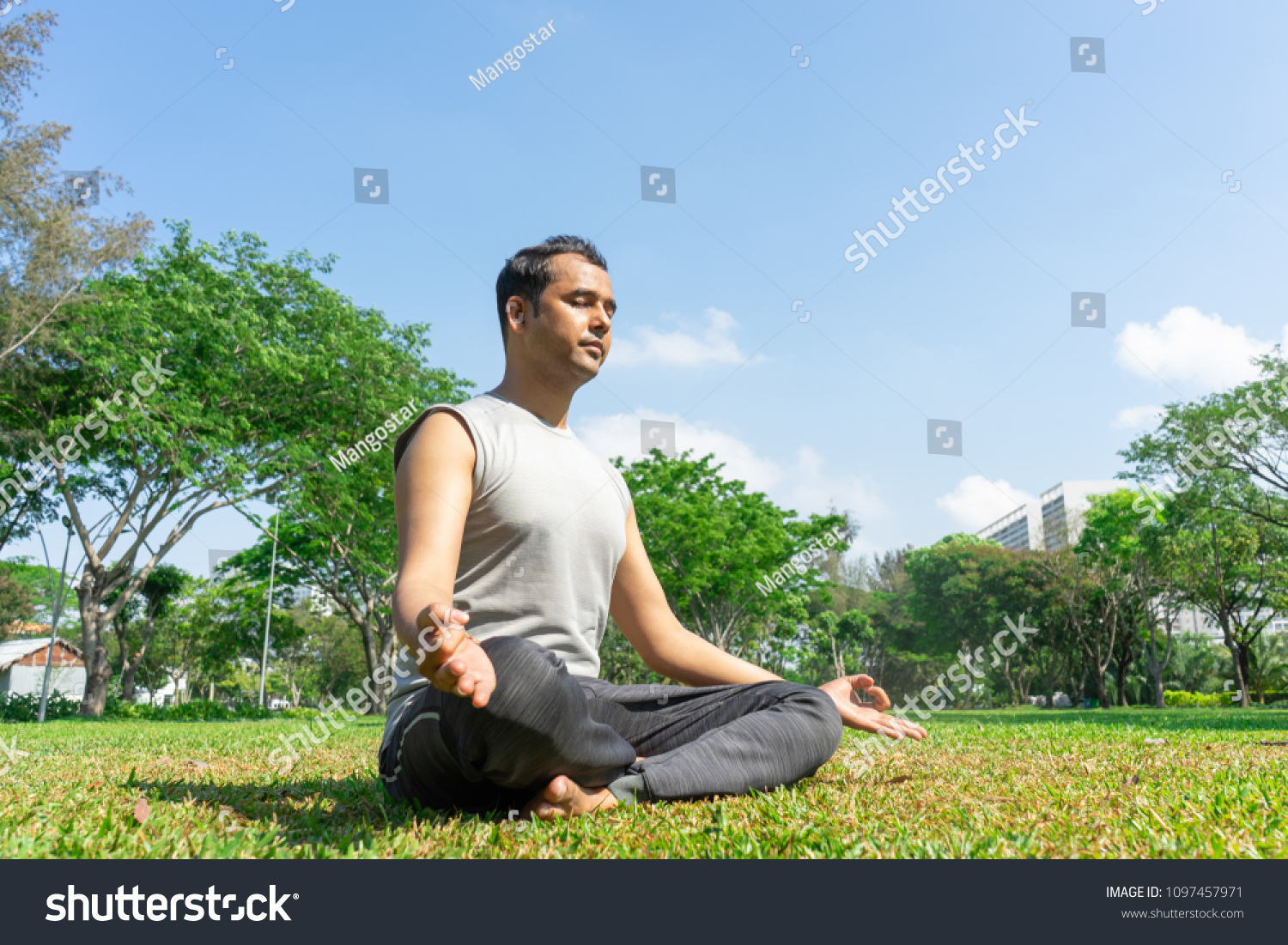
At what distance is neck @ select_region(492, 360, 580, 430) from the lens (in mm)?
3072

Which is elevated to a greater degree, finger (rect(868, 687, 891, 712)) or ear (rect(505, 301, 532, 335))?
ear (rect(505, 301, 532, 335))

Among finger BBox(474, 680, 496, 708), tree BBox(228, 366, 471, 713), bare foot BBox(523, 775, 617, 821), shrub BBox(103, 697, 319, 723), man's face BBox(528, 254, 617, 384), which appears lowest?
shrub BBox(103, 697, 319, 723)

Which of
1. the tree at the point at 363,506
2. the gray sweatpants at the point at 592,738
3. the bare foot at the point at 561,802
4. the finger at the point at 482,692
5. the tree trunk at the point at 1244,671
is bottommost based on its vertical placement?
the tree trunk at the point at 1244,671

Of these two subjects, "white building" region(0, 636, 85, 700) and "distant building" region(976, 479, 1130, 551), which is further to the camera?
"white building" region(0, 636, 85, 700)

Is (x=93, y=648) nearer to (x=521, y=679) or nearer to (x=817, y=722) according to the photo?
(x=817, y=722)

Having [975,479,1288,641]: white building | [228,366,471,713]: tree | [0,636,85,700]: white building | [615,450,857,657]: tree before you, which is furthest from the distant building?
[0,636,85,700]: white building

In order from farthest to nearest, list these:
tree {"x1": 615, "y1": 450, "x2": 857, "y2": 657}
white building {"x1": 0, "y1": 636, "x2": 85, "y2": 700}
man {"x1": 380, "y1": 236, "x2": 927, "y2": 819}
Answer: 1. white building {"x1": 0, "y1": 636, "x2": 85, "y2": 700}
2. tree {"x1": 615, "y1": 450, "x2": 857, "y2": 657}
3. man {"x1": 380, "y1": 236, "x2": 927, "y2": 819}

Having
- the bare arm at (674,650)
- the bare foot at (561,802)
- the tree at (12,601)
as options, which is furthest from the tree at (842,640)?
the bare foot at (561,802)

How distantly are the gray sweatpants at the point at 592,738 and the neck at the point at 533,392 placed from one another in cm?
97

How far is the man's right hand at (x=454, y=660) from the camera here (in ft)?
5.99

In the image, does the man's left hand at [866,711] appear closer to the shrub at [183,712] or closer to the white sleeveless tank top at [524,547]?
the white sleeveless tank top at [524,547]

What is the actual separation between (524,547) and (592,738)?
2.05 ft

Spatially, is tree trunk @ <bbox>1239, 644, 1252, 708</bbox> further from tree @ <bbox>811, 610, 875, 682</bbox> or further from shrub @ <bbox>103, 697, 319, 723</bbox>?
shrub @ <bbox>103, 697, 319, 723</bbox>
